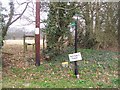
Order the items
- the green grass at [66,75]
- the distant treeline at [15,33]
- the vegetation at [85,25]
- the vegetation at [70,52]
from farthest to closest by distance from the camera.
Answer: the distant treeline at [15,33], the vegetation at [85,25], the vegetation at [70,52], the green grass at [66,75]

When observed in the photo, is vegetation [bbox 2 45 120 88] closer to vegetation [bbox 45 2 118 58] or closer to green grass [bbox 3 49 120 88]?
green grass [bbox 3 49 120 88]

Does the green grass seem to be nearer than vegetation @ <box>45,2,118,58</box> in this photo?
Yes

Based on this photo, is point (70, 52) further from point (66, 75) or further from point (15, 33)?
point (15, 33)

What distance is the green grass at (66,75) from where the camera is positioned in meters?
6.14

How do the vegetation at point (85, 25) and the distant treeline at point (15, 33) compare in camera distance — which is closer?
the vegetation at point (85, 25)

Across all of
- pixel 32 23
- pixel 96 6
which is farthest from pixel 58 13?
pixel 96 6

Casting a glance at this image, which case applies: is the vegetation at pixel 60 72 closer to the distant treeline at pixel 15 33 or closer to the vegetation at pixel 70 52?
the vegetation at pixel 70 52

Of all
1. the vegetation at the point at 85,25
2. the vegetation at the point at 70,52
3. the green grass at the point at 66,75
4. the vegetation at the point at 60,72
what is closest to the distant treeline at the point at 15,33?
the vegetation at the point at 70,52

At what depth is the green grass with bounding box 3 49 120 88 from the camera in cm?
614

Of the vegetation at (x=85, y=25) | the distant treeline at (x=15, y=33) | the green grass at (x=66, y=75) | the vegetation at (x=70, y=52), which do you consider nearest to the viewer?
the green grass at (x=66, y=75)

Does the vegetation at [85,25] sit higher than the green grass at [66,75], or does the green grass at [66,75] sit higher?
the vegetation at [85,25]

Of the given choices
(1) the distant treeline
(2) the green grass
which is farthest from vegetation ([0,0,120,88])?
(1) the distant treeline

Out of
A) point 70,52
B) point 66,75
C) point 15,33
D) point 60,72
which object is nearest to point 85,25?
point 70,52

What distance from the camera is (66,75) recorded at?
7125 millimetres
